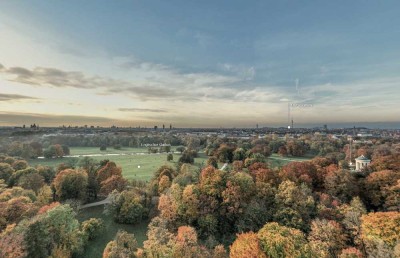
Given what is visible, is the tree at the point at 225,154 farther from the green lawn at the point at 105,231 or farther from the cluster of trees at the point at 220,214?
the green lawn at the point at 105,231

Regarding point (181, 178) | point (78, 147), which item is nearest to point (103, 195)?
point (181, 178)

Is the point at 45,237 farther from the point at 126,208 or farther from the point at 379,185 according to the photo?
the point at 379,185

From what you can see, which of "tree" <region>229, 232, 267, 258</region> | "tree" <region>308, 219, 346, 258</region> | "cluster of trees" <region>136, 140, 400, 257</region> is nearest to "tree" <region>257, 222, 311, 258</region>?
"cluster of trees" <region>136, 140, 400, 257</region>

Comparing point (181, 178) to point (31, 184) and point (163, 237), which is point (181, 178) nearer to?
point (163, 237)

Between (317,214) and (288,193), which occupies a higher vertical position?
(288,193)

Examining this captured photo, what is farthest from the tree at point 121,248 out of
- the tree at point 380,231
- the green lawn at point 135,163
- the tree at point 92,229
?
the green lawn at point 135,163

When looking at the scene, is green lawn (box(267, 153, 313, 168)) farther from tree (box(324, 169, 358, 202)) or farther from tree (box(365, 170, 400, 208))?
tree (box(365, 170, 400, 208))
